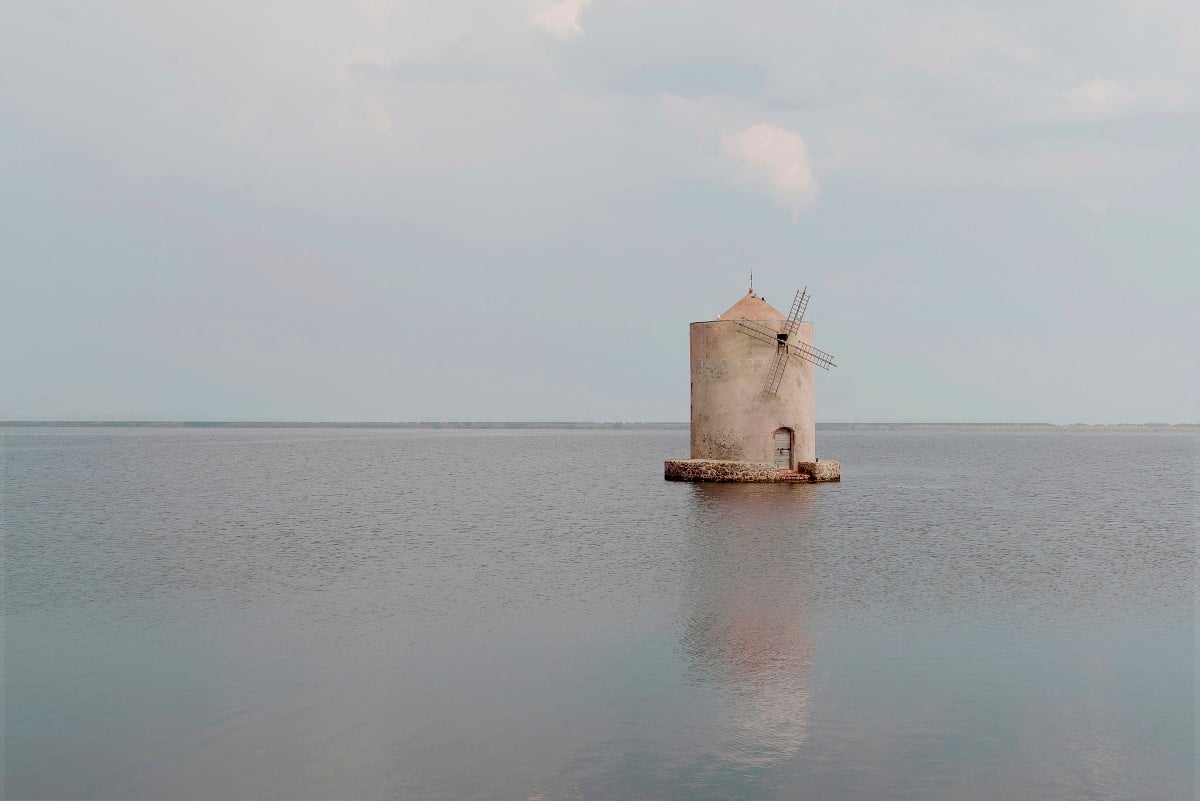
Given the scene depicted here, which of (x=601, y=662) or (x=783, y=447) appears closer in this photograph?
(x=601, y=662)

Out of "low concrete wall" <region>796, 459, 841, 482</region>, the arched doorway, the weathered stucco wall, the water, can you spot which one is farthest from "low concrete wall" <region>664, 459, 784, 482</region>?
the water

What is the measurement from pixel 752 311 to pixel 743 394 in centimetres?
244

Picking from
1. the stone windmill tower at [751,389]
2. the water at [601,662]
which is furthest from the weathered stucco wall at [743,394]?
the water at [601,662]

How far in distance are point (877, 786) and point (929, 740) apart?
1.04 m

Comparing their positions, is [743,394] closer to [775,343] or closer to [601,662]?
[775,343]

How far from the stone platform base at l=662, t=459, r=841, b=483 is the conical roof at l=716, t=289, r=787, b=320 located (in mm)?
4121

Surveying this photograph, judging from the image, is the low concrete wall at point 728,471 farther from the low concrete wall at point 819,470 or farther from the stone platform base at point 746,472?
the low concrete wall at point 819,470

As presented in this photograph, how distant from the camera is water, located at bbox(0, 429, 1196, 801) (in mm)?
6312

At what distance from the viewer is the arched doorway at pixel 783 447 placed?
2881 cm

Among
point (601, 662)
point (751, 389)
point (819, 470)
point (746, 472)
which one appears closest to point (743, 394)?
point (751, 389)

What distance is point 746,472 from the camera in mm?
28203

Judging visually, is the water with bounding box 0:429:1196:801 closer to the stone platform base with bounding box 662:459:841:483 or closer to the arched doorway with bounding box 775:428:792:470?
the stone platform base with bounding box 662:459:841:483

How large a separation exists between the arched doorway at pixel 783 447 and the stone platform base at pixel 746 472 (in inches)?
14.8

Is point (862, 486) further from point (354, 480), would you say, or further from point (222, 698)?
point (222, 698)
